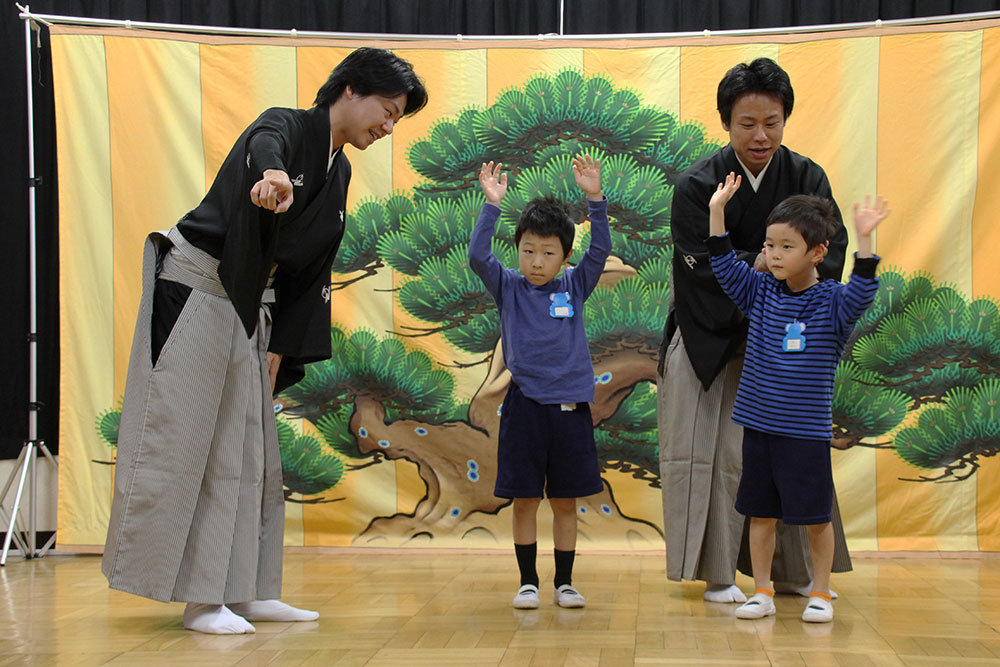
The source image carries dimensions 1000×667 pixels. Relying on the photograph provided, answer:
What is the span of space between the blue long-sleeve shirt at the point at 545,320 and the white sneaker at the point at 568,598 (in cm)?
46

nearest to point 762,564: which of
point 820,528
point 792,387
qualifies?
point 820,528

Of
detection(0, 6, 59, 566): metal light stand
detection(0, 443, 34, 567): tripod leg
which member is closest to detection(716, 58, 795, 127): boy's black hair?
detection(0, 6, 59, 566): metal light stand

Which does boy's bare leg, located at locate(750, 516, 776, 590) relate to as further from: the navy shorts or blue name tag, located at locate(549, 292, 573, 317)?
blue name tag, located at locate(549, 292, 573, 317)

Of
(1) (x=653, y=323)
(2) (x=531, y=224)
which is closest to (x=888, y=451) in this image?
(1) (x=653, y=323)

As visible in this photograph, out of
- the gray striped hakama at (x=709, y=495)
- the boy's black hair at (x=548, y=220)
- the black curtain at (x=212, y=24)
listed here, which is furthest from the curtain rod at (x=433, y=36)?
the gray striped hakama at (x=709, y=495)

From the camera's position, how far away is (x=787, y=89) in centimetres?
247

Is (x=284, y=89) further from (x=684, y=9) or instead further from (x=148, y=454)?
(x=148, y=454)

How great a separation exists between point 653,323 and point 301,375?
4.73ft

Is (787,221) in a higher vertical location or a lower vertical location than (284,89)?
lower

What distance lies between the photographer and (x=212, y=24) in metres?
3.83

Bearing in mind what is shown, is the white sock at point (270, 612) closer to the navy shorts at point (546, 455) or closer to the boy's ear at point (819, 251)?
the navy shorts at point (546, 455)

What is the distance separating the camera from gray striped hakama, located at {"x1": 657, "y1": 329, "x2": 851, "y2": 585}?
255cm

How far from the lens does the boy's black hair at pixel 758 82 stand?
96.0 inches

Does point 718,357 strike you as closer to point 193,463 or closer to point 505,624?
point 505,624
